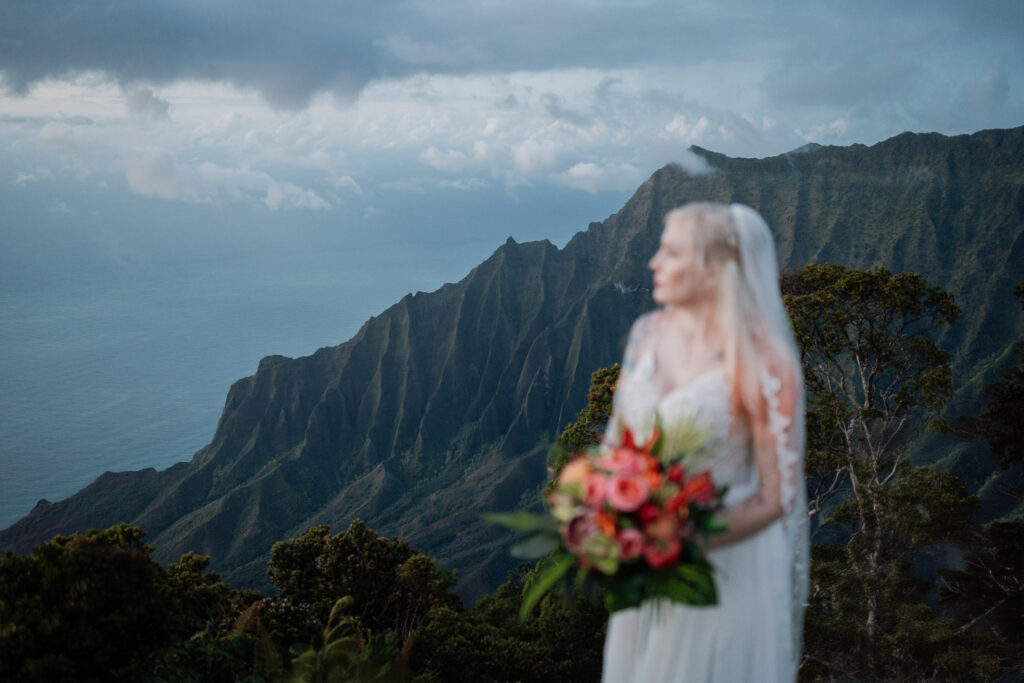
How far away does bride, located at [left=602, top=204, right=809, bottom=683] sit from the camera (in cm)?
232

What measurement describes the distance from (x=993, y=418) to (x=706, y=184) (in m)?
84.6

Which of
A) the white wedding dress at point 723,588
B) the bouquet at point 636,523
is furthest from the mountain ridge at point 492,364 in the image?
the bouquet at point 636,523

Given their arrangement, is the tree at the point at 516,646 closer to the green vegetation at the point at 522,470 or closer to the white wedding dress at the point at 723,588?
the green vegetation at the point at 522,470

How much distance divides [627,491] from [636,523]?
0.39 ft

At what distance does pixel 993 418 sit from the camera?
413 inches

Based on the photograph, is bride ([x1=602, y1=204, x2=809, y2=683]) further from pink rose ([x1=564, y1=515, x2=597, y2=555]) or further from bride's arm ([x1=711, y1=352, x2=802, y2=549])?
pink rose ([x1=564, y1=515, x2=597, y2=555])

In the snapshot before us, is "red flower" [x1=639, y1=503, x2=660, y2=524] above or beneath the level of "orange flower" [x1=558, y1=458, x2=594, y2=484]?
beneath

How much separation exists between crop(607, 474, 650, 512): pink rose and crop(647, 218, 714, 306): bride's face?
70 centimetres

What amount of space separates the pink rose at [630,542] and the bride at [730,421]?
1.26 feet

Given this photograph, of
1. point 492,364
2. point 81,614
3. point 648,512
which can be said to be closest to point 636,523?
point 648,512

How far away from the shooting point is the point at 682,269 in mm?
2416

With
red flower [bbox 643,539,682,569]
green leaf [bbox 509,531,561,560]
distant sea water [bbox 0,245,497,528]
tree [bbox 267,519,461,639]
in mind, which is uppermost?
distant sea water [bbox 0,245,497,528]

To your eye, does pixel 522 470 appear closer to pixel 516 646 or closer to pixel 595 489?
pixel 516 646

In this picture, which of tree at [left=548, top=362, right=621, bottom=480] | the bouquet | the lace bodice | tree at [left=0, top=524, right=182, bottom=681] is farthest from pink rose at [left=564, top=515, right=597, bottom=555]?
tree at [left=548, top=362, right=621, bottom=480]
